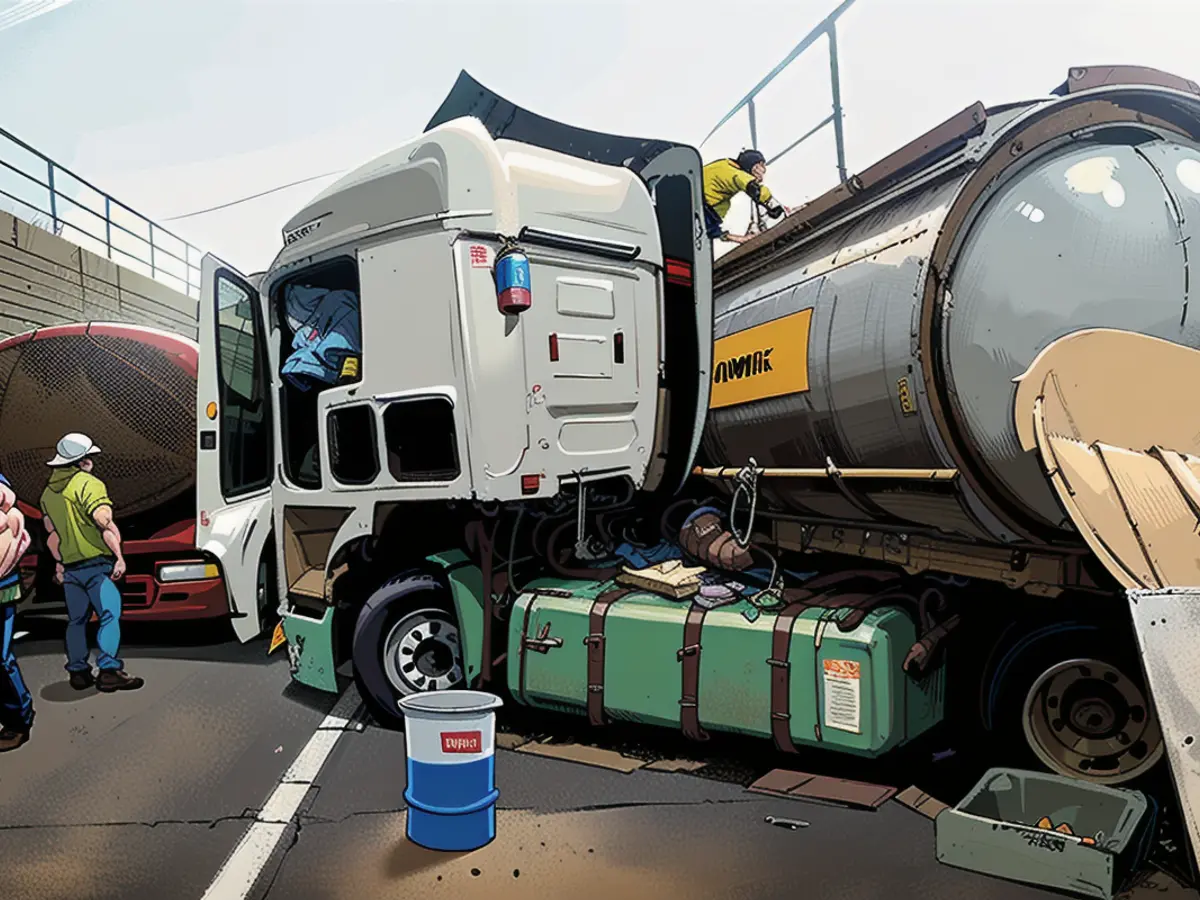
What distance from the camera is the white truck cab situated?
4.27m

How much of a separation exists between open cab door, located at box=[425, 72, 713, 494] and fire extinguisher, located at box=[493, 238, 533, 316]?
97 centimetres

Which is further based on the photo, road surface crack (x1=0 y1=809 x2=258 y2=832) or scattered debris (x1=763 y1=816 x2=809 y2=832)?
road surface crack (x1=0 y1=809 x2=258 y2=832)

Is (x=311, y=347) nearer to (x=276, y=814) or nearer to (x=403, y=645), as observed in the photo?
(x=403, y=645)

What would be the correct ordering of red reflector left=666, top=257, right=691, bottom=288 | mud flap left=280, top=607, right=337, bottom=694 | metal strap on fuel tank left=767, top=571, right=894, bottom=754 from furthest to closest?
red reflector left=666, top=257, right=691, bottom=288, mud flap left=280, top=607, right=337, bottom=694, metal strap on fuel tank left=767, top=571, right=894, bottom=754

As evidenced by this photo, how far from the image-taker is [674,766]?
394 cm

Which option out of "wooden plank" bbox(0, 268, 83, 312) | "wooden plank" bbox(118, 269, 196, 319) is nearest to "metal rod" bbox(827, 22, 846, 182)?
"wooden plank" bbox(0, 268, 83, 312)

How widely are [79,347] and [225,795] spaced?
12.9 feet

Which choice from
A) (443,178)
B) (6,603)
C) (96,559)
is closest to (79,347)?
(96,559)

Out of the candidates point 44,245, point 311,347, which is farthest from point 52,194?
point 311,347

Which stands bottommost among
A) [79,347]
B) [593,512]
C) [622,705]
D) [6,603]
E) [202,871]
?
[202,871]

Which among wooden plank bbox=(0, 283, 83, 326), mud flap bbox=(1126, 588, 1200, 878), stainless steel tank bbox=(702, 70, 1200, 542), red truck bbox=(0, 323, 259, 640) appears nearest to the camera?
mud flap bbox=(1126, 588, 1200, 878)

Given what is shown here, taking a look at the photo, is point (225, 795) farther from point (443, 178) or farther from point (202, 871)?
point (443, 178)

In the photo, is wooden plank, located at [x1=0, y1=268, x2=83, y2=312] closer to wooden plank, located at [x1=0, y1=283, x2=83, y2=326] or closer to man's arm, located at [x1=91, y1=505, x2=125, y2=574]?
wooden plank, located at [x1=0, y1=283, x2=83, y2=326]

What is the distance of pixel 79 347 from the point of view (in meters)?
6.11
